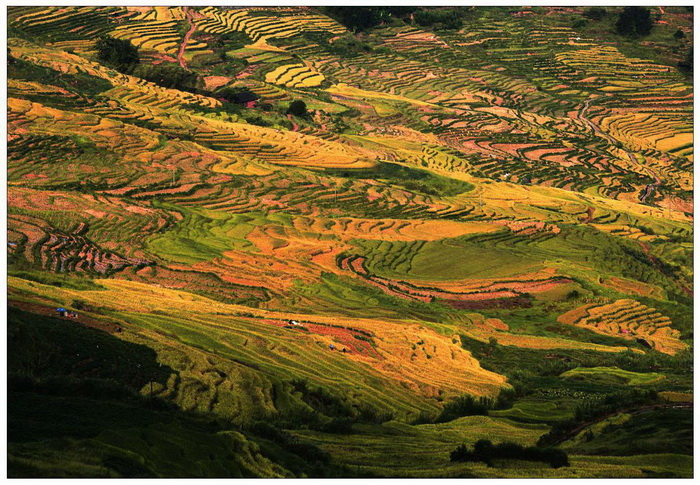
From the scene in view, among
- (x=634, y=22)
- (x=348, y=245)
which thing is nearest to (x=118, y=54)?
(x=348, y=245)

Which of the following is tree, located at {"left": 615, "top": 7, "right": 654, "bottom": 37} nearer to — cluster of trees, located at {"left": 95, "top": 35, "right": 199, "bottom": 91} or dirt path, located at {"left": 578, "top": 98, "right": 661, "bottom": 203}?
dirt path, located at {"left": 578, "top": 98, "right": 661, "bottom": 203}

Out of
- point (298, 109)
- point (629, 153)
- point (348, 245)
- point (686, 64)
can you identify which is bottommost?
point (629, 153)

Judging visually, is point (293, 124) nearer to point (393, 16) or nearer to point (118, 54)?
point (118, 54)

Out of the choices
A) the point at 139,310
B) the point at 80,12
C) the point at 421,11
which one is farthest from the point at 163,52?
the point at 139,310

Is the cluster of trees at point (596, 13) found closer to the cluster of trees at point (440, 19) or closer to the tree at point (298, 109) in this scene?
the cluster of trees at point (440, 19)

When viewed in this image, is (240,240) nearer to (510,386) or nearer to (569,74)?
(510,386)

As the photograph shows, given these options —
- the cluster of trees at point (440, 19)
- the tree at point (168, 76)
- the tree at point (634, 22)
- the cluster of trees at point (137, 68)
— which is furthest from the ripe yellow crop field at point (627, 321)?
the cluster of trees at point (440, 19)
